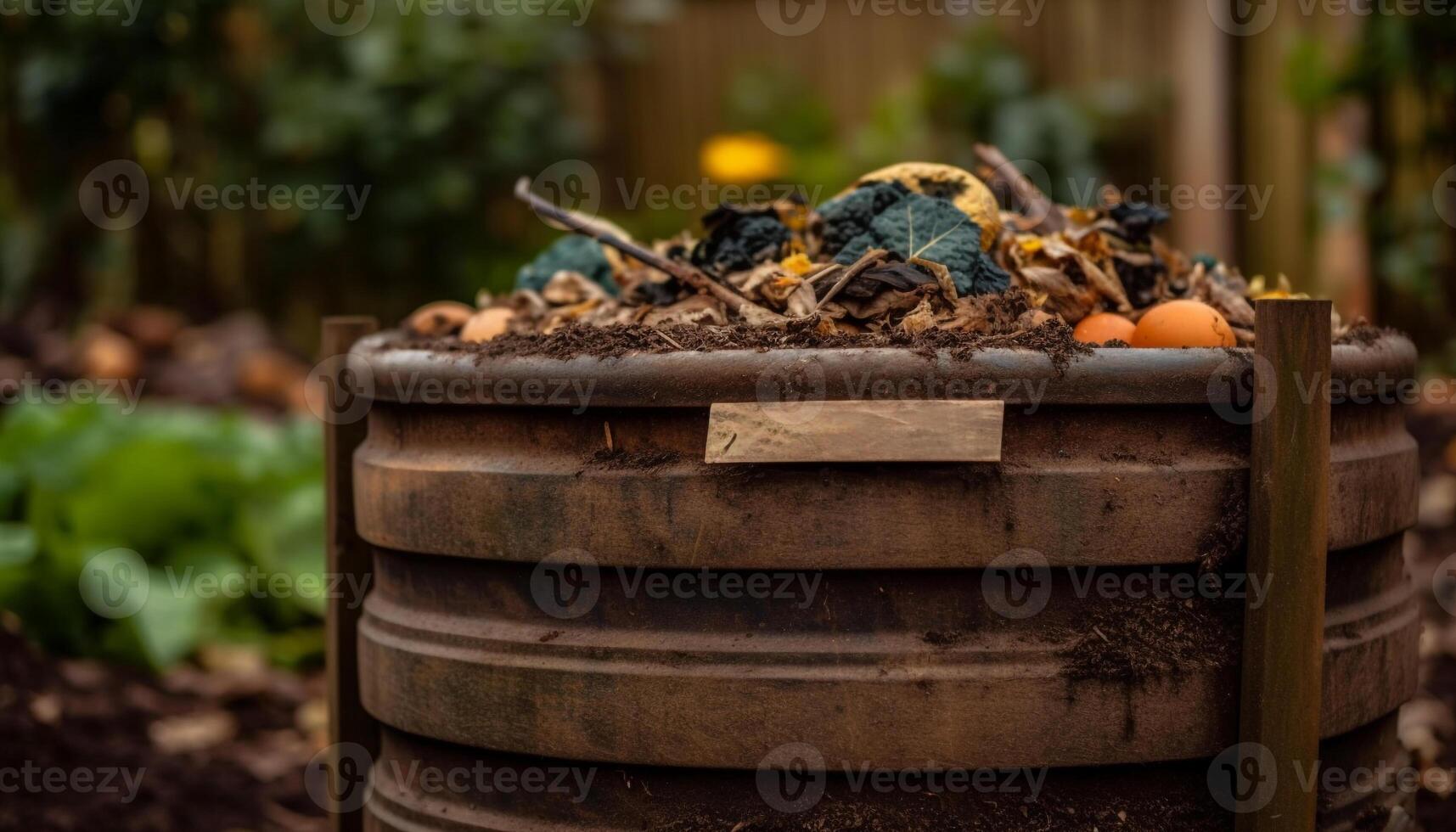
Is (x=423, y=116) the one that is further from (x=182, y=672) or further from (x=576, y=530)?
(x=576, y=530)

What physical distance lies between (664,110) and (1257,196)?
10.9 feet

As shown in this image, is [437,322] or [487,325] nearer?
[487,325]

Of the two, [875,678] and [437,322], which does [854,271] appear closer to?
[875,678]

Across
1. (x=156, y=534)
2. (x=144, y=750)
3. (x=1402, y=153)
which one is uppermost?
(x=1402, y=153)

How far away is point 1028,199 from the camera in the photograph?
2.26 meters

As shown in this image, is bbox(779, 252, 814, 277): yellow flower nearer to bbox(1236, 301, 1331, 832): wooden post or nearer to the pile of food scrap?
the pile of food scrap

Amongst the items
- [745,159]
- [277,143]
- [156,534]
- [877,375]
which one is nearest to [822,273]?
[877,375]

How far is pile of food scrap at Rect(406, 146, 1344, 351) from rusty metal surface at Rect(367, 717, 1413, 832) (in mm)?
522

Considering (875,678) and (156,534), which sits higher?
(875,678)

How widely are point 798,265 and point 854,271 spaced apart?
0.17 metres

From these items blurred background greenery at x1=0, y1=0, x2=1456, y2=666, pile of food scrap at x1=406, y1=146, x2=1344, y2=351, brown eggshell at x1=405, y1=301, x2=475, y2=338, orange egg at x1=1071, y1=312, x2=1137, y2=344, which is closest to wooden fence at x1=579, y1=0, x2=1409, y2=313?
blurred background greenery at x1=0, y1=0, x2=1456, y2=666

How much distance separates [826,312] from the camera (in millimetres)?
1773

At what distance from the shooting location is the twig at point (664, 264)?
1.84 metres

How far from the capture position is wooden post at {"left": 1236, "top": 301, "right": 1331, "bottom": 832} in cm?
158
